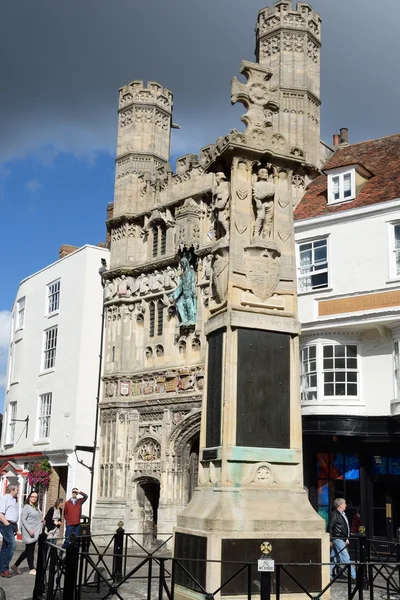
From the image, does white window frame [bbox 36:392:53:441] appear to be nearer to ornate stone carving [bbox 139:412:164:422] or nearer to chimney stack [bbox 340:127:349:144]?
ornate stone carving [bbox 139:412:164:422]

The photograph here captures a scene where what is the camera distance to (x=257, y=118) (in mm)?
11227

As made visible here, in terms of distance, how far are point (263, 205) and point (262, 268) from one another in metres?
1.01

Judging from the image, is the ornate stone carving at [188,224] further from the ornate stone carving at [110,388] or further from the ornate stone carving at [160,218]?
the ornate stone carving at [110,388]

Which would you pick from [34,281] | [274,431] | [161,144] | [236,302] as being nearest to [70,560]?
[274,431]

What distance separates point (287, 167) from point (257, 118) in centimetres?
89

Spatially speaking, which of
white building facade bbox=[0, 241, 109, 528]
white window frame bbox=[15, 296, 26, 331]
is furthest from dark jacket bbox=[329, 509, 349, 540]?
white window frame bbox=[15, 296, 26, 331]

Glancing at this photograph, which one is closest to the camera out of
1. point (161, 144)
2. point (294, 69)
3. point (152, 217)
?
point (294, 69)

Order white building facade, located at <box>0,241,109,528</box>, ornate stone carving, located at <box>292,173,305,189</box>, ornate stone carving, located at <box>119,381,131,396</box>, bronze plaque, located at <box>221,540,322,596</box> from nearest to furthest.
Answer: bronze plaque, located at <box>221,540,322,596</box> → ornate stone carving, located at <box>292,173,305,189</box> → ornate stone carving, located at <box>119,381,131,396</box> → white building facade, located at <box>0,241,109,528</box>

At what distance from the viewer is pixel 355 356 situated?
20328 millimetres

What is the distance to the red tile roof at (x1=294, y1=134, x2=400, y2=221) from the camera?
21062 millimetres

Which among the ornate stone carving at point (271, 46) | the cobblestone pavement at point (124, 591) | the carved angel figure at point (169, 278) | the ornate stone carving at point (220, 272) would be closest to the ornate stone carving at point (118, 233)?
the carved angel figure at point (169, 278)

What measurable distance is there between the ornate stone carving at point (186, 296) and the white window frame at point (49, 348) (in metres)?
7.05

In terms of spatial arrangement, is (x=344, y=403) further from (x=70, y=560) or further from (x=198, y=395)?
(x=70, y=560)

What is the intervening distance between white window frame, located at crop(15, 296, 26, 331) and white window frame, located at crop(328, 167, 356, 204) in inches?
669
